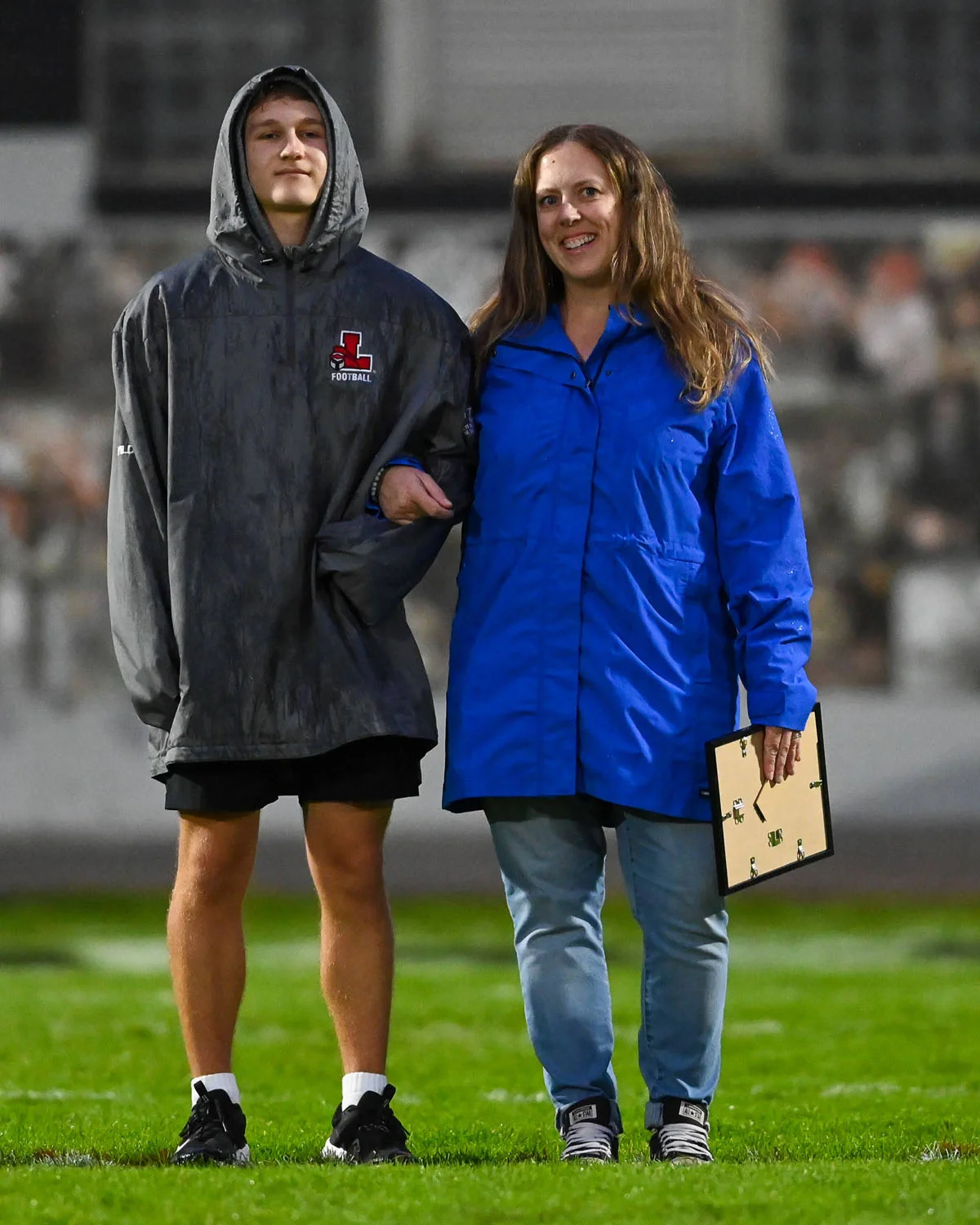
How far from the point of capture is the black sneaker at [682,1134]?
13.5 ft

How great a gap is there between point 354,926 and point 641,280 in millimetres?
1376

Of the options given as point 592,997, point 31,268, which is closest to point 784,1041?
point 592,997

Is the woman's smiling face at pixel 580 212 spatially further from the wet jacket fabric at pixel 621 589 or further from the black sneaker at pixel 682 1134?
the black sneaker at pixel 682 1134

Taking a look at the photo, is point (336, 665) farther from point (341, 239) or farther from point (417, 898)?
point (417, 898)

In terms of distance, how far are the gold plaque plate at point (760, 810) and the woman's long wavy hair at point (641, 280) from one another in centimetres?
67

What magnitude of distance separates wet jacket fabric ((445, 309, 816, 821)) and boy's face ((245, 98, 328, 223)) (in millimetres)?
556

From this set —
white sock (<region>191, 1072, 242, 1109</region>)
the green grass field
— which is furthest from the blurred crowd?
white sock (<region>191, 1072, 242, 1109</region>)

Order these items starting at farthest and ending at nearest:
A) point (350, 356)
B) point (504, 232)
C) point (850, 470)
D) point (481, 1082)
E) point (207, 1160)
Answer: point (504, 232)
point (850, 470)
point (481, 1082)
point (350, 356)
point (207, 1160)

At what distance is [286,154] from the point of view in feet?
13.7

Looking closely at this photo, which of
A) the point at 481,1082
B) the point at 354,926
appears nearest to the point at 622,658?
the point at 354,926

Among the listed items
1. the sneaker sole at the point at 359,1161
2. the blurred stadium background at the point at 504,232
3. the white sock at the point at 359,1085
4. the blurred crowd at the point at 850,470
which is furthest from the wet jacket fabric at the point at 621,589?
the blurred crowd at the point at 850,470

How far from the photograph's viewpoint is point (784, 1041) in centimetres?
663

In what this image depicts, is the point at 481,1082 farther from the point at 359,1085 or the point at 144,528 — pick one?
the point at 144,528

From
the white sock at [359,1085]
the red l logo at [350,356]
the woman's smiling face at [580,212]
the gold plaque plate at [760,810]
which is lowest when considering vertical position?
the white sock at [359,1085]
